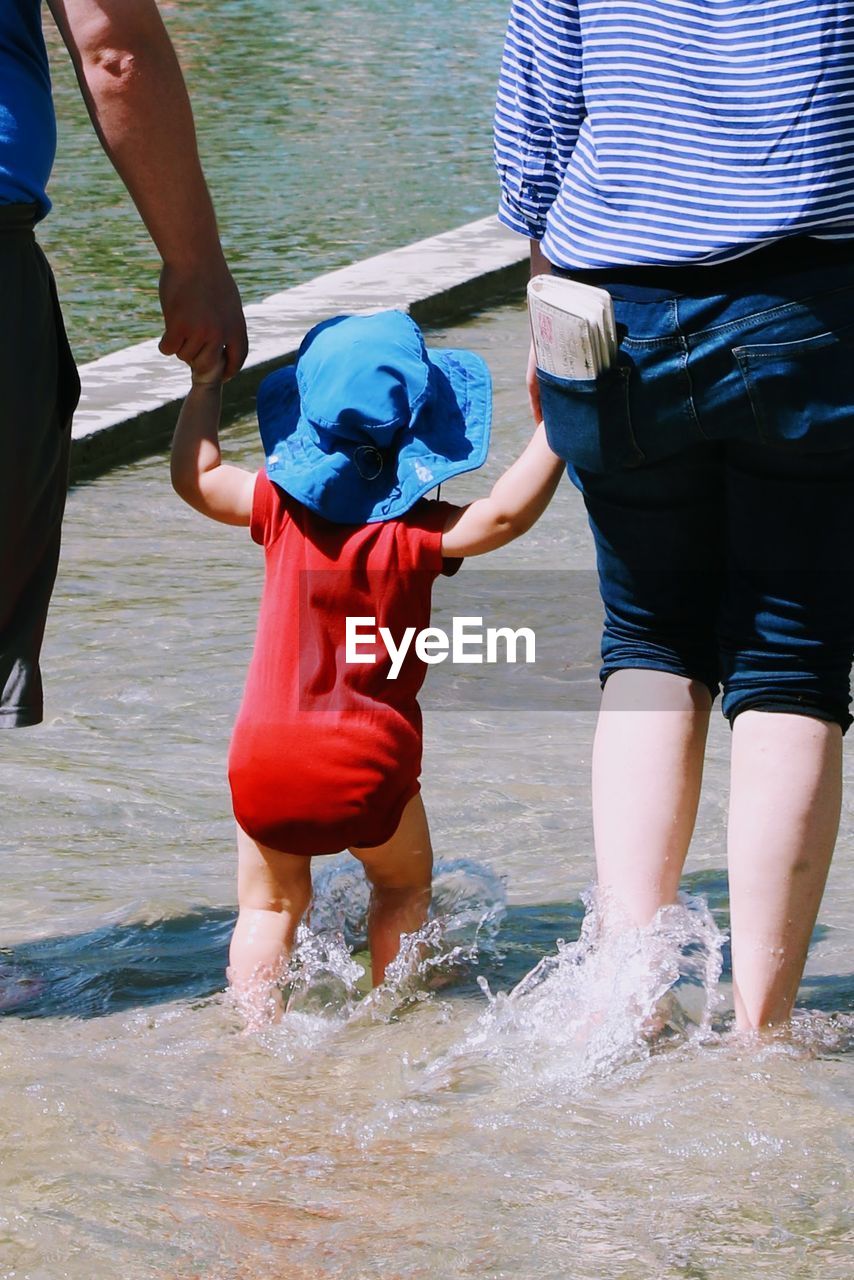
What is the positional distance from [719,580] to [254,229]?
8.72 meters

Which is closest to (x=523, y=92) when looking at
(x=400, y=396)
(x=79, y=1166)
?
(x=400, y=396)

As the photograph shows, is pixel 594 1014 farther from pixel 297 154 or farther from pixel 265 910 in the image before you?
pixel 297 154

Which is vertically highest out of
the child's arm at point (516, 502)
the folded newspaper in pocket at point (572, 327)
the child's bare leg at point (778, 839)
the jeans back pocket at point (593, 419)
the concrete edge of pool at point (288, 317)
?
the folded newspaper in pocket at point (572, 327)

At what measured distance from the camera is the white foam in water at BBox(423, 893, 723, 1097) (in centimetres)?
270

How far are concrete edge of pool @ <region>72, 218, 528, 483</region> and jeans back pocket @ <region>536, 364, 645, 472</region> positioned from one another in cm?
317

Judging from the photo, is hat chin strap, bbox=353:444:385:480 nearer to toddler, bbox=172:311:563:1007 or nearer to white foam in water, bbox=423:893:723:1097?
toddler, bbox=172:311:563:1007

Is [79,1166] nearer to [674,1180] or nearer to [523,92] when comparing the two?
[674,1180]

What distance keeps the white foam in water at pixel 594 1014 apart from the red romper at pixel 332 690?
329mm

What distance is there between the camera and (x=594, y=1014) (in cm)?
275

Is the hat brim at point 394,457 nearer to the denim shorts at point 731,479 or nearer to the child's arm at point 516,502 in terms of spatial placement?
the child's arm at point 516,502

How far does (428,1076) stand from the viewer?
2719 mm

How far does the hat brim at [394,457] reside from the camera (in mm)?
2867

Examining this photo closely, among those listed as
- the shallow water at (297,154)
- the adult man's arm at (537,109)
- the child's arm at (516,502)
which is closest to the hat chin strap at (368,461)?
the child's arm at (516,502)

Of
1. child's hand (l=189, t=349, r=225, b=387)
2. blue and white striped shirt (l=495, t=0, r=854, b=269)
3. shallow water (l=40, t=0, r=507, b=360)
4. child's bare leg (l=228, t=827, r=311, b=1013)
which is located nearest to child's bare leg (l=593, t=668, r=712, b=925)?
child's bare leg (l=228, t=827, r=311, b=1013)
